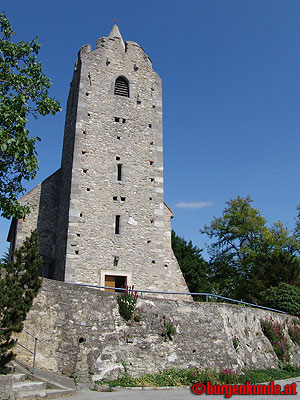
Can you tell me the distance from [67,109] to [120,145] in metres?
5.57

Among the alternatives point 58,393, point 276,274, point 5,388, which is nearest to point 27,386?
point 58,393

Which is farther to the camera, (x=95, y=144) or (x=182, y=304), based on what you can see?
(x=95, y=144)

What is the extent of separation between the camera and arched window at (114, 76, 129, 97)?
2194 cm

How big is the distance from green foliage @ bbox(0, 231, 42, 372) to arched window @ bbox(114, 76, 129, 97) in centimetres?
1287

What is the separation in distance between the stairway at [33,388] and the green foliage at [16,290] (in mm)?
590

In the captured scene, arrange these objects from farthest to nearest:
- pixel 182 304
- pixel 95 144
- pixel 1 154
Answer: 1. pixel 95 144
2. pixel 182 304
3. pixel 1 154

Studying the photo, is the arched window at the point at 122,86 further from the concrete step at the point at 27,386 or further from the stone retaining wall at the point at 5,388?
the stone retaining wall at the point at 5,388

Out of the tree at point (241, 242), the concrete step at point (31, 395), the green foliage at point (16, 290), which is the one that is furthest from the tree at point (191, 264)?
the concrete step at point (31, 395)

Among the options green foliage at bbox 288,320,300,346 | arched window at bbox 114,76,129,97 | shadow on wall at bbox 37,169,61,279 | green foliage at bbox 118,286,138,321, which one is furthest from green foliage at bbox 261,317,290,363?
arched window at bbox 114,76,129,97

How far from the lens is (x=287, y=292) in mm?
20922

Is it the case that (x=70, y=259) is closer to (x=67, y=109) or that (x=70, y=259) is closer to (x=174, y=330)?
(x=174, y=330)

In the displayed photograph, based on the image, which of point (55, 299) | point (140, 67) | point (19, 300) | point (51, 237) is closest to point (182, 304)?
point (55, 299)

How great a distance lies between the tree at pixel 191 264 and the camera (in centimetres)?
2914

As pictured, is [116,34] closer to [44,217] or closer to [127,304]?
[44,217]
